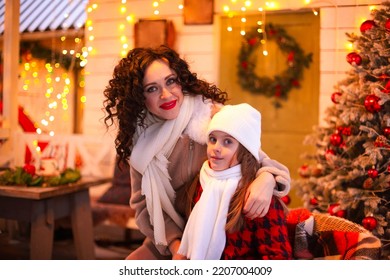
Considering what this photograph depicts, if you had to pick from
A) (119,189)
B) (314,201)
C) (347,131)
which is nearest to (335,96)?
(347,131)

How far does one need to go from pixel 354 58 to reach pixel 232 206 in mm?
1108

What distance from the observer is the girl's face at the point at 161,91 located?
1.55 metres

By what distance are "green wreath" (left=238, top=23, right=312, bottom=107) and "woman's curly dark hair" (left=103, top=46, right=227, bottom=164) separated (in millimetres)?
719

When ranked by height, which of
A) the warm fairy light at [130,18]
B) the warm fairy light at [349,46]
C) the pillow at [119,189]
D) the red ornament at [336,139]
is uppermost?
the warm fairy light at [130,18]

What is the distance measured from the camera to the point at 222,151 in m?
1.43

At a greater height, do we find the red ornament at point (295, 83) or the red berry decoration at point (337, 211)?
the red ornament at point (295, 83)

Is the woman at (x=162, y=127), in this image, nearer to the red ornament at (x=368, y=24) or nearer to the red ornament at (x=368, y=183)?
the red ornament at (x=368, y=183)

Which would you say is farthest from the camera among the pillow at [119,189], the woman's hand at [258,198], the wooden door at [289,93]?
the pillow at [119,189]

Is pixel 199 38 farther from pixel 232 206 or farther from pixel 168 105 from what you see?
pixel 232 206

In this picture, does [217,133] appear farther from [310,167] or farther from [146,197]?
[310,167]

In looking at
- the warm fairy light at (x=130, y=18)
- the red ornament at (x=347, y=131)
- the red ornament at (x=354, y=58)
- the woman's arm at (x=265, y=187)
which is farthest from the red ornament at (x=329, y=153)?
the warm fairy light at (x=130, y=18)

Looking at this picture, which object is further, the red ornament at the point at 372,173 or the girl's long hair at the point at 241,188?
the red ornament at the point at 372,173

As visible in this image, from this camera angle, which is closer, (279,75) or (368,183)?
(368,183)

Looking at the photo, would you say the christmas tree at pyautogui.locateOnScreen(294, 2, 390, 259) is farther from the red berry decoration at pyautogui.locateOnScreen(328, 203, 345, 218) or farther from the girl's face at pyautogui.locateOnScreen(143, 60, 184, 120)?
the girl's face at pyautogui.locateOnScreen(143, 60, 184, 120)
